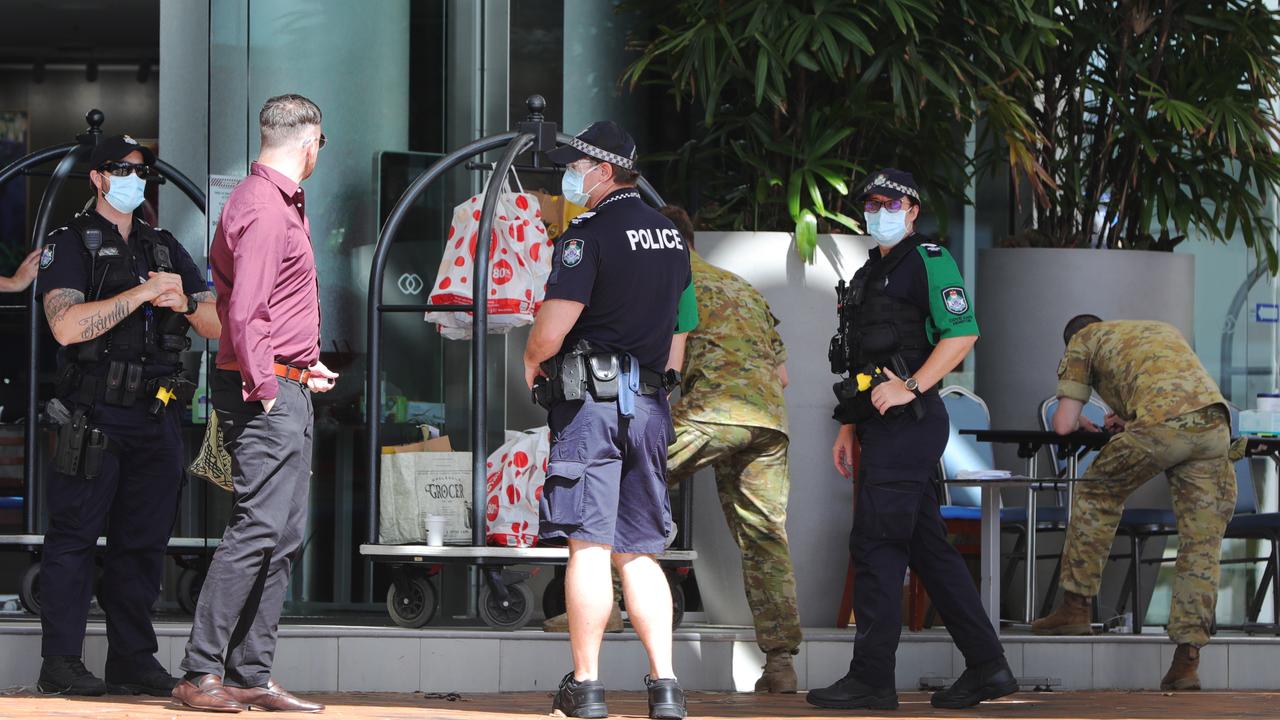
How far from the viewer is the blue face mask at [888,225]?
6438 mm

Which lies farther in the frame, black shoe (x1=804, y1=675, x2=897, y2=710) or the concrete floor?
black shoe (x1=804, y1=675, x2=897, y2=710)

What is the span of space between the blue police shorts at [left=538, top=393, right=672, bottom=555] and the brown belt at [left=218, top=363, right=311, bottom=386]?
0.76m

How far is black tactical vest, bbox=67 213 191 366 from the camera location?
19.6 feet

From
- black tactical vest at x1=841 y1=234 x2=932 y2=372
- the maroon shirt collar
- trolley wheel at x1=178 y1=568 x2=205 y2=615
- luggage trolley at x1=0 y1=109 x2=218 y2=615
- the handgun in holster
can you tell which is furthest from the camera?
trolley wheel at x1=178 y1=568 x2=205 y2=615

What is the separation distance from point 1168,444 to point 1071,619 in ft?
3.00

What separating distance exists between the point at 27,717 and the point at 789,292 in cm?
394

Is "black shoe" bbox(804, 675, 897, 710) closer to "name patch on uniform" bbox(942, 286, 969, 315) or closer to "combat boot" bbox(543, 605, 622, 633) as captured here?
"combat boot" bbox(543, 605, 622, 633)

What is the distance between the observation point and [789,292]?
7941 millimetres

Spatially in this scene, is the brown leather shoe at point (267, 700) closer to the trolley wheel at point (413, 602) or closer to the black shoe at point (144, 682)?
the black shoe at point (144, 682)

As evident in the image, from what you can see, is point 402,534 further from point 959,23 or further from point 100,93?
point 100,93

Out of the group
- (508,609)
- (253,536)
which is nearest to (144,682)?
(253,536)

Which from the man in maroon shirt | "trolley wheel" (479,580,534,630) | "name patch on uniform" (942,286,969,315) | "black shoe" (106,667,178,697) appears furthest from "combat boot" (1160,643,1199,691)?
"black shoe" (106,667,178,697)

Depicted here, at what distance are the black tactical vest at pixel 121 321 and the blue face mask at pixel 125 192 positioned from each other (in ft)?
0.29

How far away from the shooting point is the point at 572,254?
5332mm
